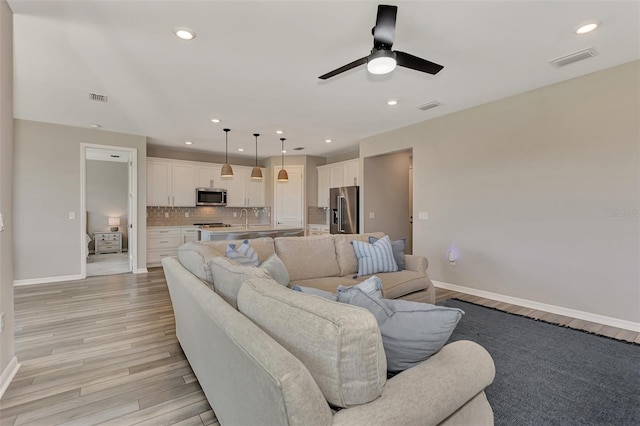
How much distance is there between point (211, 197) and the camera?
7.32 meters

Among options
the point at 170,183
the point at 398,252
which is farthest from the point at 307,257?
the point at 170,183

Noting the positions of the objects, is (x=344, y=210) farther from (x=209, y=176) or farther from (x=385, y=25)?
(x=385, y=25)

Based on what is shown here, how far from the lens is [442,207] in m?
4.72

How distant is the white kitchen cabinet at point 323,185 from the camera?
7.46m

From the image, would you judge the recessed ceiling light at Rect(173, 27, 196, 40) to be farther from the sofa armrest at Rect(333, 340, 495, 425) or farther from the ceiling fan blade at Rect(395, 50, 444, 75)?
the sofa armrest at Rect(333, 340, 495, 425)

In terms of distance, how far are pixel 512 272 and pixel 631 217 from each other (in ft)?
4.26

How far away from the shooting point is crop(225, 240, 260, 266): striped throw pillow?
259 centimetres

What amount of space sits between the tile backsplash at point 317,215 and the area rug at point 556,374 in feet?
16.6

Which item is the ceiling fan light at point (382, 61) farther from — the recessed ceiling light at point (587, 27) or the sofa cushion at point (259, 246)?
the sofa cushion at point (259, 246)

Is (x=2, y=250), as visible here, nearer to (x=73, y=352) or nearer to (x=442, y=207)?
(x=73, y=352)

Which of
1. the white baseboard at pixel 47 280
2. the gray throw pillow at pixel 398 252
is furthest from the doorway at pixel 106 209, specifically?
the gray throw pillow at pixel 398 252

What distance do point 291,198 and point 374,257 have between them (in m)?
4.66

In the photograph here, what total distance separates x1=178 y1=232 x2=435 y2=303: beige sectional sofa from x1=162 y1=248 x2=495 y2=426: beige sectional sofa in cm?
158

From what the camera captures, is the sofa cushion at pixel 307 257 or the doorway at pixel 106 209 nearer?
the sofa cushion at pixel 307 257
